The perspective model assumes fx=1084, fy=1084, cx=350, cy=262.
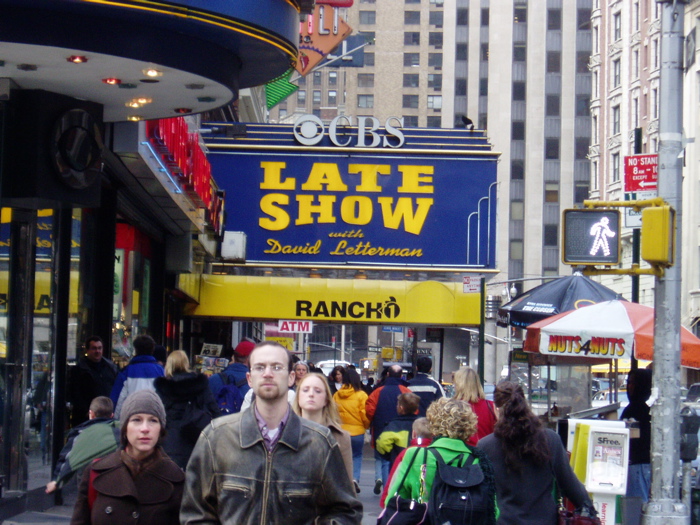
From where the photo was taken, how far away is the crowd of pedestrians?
4.18 m

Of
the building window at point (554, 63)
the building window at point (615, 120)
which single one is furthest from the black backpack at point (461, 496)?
the building window at point (554, 63)

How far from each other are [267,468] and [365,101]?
336 feet

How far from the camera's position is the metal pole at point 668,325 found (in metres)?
9.91

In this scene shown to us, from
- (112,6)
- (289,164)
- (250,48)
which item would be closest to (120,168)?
(250,48)

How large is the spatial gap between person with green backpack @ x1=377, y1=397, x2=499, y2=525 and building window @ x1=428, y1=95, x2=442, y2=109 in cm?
9582

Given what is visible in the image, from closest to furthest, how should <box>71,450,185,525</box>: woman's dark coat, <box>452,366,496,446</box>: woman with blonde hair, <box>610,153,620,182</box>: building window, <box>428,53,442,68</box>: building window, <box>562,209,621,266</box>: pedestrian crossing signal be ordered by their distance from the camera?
1. <box>71,450,185,525</box>: woman's dark coat
2. <box>452,366,496,446</box>: woman with blonde hair
3. <box>562,209,621,266</box>: pedestrian crossing signal
4. <box>610,153,620,182</box>: building window
5. <box>428,53,442,68</box>: building window

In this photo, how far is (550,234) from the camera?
83.5m

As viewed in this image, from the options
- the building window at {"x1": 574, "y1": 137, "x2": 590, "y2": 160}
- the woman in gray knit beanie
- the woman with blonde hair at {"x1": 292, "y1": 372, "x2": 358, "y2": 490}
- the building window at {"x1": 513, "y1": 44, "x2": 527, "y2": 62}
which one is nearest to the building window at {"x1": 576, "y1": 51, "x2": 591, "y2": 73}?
the building window at {"x1": 513, "y1": 44, "x2": 527, "y2": 62}

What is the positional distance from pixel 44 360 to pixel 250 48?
425 cm

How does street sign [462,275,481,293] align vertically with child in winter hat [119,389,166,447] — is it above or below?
above

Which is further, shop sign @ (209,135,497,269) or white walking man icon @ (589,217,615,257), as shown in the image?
shop sign @ (209,135,497,269)

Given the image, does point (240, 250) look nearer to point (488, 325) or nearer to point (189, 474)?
point (189, 474)

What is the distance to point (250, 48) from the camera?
9781mm

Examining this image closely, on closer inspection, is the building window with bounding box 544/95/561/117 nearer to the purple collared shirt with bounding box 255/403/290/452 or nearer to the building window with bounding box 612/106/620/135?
the building window with bounding box 612/106/620/135
